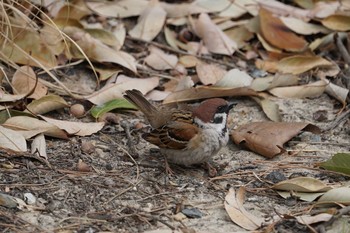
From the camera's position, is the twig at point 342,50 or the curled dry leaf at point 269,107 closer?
the curled dry leaf at point 269,107

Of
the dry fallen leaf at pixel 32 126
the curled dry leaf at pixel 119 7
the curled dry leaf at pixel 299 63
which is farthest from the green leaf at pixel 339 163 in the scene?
the curled dry leaf at pixel 119 7

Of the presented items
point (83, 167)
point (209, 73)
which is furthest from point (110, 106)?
point (209, 73)

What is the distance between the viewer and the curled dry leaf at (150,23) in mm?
6762

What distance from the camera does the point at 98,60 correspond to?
20.2 feet

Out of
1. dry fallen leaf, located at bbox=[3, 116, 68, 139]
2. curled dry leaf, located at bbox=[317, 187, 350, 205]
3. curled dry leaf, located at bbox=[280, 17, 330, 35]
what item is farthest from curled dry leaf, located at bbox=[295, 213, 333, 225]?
curled dry leaf, located at bbox=[280, 17, 330, 35]

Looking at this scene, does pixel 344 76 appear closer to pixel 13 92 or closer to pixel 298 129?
pixel 298 129

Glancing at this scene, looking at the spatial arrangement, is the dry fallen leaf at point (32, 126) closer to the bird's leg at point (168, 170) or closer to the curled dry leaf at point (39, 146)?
the curled dry leaf at point (39, 146)

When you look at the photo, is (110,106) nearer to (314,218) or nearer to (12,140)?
(12,140)

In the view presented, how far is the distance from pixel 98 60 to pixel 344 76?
1.96 metres

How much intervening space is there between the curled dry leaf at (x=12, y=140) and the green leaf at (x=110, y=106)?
2.27 feet

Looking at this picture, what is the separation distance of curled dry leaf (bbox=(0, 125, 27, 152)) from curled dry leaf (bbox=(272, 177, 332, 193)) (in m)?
1.60

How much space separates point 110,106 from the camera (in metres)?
5.65

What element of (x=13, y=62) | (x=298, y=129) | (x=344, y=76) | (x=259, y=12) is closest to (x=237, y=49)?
(x=259, y=12)

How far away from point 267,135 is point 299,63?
128cm
